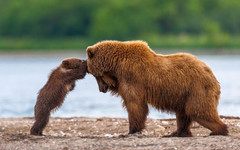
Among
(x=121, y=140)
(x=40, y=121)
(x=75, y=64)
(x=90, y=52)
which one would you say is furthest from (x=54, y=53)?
(x=121, y=140)

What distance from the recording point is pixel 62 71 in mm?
9695

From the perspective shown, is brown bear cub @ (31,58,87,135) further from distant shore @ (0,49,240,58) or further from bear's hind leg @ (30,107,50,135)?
distant shore @ (0,49,240,58)

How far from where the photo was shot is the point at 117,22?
236 feet

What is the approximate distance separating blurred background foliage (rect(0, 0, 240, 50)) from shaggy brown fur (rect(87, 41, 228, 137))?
53.8 metres

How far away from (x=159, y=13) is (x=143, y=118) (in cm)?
6880

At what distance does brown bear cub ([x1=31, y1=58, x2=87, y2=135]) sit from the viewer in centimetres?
938

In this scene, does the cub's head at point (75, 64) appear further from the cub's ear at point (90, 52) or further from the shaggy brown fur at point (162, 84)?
the shaggy brown fur at point (162, 84)

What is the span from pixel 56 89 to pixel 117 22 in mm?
62865

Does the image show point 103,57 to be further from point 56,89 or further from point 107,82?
point 56,89

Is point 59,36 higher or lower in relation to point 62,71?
higher

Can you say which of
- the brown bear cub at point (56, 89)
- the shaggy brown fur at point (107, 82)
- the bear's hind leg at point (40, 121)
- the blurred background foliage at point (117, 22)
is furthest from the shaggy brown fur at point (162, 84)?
the blurred background foliage at point (117, 22)

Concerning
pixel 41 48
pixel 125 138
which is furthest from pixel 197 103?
pixel 41 48

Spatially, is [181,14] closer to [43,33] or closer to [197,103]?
[43,33]

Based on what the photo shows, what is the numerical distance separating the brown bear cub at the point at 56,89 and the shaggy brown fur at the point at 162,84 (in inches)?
47.5
